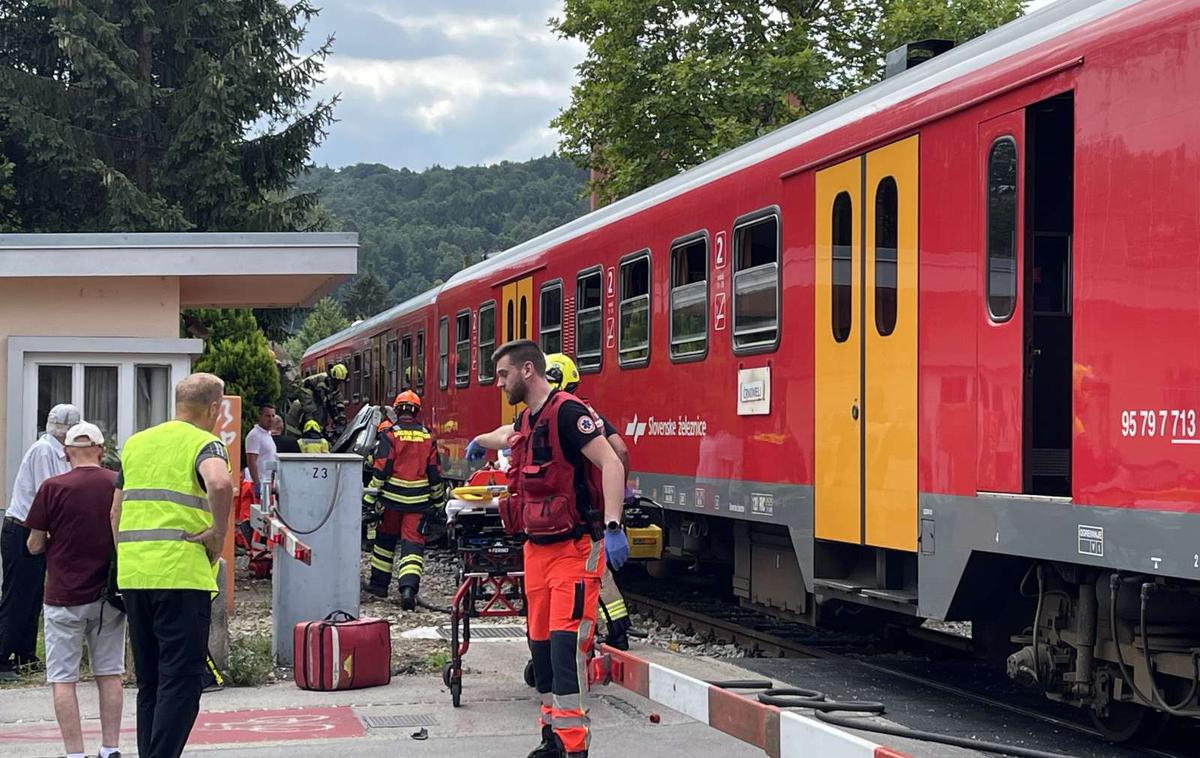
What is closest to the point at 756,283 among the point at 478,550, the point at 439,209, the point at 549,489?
the point at 478,550

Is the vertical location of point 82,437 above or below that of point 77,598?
above

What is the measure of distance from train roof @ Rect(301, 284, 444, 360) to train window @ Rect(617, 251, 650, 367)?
881 centimetres

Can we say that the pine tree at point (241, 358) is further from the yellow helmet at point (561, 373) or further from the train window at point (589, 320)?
the yellow helmet at point (561, 373)

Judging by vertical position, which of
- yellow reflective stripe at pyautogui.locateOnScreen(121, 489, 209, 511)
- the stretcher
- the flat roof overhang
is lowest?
the stretcher

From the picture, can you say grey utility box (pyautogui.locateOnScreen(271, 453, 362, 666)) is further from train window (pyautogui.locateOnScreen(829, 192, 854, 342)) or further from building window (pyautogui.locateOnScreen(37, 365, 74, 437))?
train window (pyautogui.locateOnScreen(829, 192, 854, 342))

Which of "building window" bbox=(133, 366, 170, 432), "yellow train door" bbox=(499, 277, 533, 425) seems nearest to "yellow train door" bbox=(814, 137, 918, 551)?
"building window" bbox=(133, 366, 170, 432)

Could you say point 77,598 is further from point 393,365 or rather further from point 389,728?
point 393,365

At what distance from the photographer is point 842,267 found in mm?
8828

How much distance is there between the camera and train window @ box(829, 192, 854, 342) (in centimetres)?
876

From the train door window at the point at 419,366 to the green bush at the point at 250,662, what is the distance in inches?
449

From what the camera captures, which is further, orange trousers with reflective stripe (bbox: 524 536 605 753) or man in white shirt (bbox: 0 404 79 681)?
man in white shirt (bbox: 0 404 79 681)

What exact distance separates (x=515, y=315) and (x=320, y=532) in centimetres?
627

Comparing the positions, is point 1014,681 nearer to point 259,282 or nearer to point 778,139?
point 778,139

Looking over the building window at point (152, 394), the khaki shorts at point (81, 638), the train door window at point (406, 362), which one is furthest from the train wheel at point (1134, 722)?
the train door window at point (406, 362)
